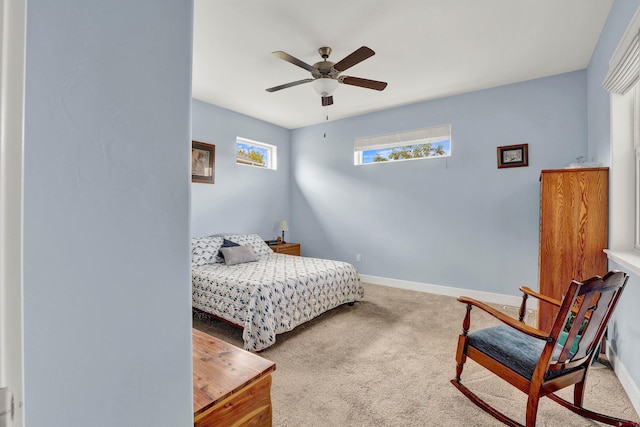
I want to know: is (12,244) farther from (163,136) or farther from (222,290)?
(222,290)

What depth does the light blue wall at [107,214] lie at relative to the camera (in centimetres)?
58

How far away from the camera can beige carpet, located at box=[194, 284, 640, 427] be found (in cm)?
171

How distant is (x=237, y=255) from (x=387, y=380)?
90.1 inches

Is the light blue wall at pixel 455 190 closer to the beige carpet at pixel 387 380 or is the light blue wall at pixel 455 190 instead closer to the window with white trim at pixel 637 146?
the beige carpet at pixel 387 380

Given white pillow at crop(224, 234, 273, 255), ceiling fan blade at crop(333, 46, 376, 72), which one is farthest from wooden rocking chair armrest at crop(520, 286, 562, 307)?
white pillow at crop(224, 234, 273, 255)

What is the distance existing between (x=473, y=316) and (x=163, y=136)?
342 centimetres

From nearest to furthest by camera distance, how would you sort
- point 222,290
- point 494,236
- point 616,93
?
1. point 616,93
2. point 222,290
3. point 494,236

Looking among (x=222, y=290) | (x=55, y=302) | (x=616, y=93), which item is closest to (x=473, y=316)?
(x=616, y=93)

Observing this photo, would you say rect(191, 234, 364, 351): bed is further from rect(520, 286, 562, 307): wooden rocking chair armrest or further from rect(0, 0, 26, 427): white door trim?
rect(0, 0, 26, 427): white door trim

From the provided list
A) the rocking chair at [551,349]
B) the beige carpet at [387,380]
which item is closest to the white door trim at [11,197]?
the beige carpet at [387,380]

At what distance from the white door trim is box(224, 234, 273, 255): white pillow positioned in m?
3.78

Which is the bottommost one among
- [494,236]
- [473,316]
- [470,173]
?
[473,316]

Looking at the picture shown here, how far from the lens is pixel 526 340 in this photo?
5.81 feet

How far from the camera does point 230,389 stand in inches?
46.9
